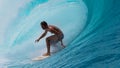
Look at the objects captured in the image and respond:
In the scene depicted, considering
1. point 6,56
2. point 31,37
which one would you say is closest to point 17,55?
point 6,56

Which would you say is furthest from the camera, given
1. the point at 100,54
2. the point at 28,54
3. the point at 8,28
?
the point at 8,28

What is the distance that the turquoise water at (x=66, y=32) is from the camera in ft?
20.5

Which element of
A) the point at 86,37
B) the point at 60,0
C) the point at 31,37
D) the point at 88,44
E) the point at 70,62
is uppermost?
the point at 60,0

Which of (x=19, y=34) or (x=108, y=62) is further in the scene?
(x=19, y=34)

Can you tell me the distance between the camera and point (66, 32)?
380 inches

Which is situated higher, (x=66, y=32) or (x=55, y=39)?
(x=66, y=32)

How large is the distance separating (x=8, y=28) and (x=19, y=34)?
0.77 m

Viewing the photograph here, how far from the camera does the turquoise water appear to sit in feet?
20.5

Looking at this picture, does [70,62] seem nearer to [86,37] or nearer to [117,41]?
[117,41]

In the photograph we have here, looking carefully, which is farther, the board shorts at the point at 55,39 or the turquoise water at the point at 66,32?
the board shorts at the point at 55,39

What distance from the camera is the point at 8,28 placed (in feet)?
39.0

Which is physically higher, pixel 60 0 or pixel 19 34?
pixel 60 0

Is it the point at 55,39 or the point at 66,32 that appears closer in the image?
the point at 55,39

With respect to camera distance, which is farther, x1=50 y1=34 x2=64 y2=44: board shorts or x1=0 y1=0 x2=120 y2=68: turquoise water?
x1=50 y1=34 x2=64 y2=44: board shorts
